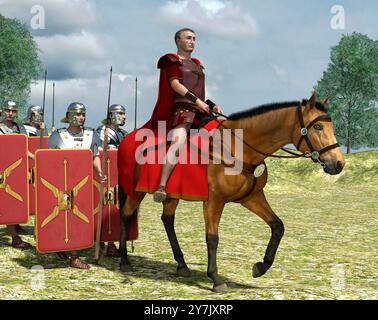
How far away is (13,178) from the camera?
9500 millimetres

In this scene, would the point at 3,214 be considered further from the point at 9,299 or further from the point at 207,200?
the point at 207,200

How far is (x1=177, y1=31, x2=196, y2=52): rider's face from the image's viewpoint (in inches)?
278

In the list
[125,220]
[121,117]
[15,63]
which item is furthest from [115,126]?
[15,63]

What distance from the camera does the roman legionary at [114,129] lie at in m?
9.01

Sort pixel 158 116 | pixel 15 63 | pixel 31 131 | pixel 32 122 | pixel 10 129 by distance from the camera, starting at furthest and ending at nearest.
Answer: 1. pixel 15 63
2. pixel 32 122
3. pixel 31 131
4. pixel 10 129
5. pixel 158 116

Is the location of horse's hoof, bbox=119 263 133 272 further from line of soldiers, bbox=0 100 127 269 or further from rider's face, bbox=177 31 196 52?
rider's face, bbox=177 31 196 52

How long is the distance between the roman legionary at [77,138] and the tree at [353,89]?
4048 cm

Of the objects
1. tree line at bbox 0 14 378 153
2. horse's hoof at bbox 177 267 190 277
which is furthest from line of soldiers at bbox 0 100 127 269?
tree line at bbox 0 14 378 153

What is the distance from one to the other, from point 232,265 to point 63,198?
2.81 m

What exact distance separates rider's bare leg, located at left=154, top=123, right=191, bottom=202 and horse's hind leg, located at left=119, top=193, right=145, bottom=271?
1.22 m

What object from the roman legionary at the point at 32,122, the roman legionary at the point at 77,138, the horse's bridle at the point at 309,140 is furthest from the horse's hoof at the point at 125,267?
the roman legionary at the point at 32,122

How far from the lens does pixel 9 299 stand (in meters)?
6.49

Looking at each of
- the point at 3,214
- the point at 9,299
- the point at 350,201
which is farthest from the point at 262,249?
the point at 350,201

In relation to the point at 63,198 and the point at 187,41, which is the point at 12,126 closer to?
the point at 63,198
